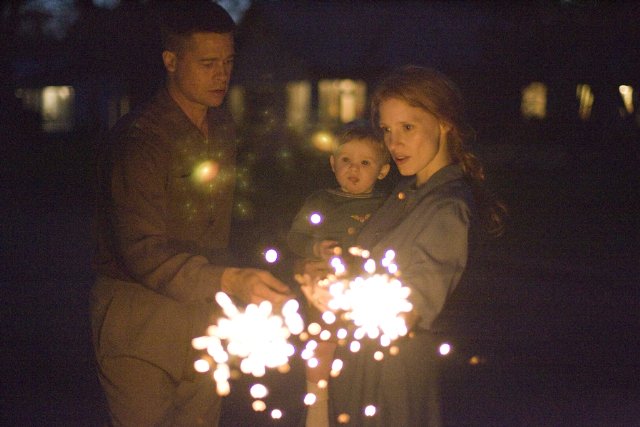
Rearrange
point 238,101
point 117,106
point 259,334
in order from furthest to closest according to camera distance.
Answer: point 117,106 < point 238,101 < point 259,334

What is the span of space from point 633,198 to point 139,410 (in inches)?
772

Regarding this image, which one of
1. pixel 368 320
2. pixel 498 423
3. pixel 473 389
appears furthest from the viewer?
pixel 473 389

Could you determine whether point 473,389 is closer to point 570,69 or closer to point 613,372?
point 613,372

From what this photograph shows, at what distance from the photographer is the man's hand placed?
358 cm

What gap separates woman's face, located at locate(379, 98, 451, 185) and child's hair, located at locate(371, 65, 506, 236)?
28 millimetres

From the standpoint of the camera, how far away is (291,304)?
339 cm

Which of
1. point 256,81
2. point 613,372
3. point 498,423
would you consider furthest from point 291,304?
point 256,81

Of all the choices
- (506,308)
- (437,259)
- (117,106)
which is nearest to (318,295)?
(437,259)

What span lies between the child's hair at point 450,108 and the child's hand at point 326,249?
794 millimetres

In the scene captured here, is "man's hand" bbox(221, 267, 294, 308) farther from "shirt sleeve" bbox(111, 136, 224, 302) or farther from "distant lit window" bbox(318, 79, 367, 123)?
"distant lit window" bbox(318, 79, 367, 123)

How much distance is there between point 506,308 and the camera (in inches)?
440

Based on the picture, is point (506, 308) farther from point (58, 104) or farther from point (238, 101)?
point (58, 104)

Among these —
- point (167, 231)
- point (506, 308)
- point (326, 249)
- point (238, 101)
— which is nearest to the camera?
point (167, 231)

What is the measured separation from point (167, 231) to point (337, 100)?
1236 inches
